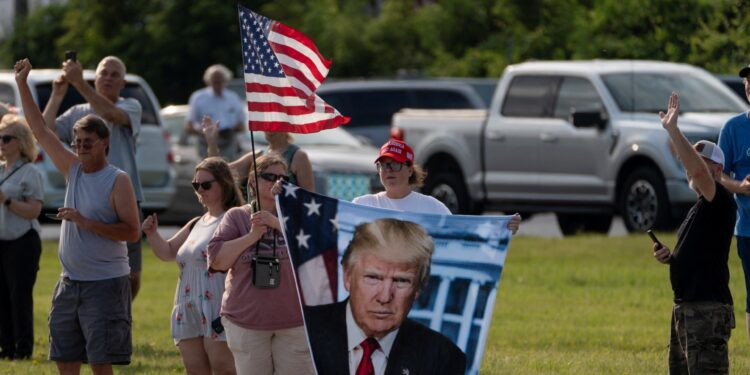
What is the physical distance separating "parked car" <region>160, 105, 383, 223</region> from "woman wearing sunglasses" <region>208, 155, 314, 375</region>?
10.3 meters

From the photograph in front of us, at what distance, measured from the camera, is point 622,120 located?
1953cm

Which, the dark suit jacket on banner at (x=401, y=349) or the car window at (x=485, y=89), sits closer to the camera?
the dark suit jacket on banner at (x=401, y=349)

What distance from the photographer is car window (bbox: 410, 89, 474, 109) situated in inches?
1076

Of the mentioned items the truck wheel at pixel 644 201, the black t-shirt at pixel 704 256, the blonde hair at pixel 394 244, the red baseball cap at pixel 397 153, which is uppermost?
the red baseball cap at pixel 397 153

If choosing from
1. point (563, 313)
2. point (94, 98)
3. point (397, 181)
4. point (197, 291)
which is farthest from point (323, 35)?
point (397, 181)

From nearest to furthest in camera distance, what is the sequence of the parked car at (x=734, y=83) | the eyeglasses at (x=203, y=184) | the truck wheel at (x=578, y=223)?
the eyeglasses at (x=203, y=184)
the truck wheel at (x=578, y=223)
the parked car at (x=734, y=83)

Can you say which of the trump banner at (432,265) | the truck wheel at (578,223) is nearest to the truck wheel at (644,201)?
the truck wheel at (578,223)

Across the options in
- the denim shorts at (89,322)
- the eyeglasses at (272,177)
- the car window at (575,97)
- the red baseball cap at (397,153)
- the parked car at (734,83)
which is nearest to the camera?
the eyeglasses at (272,177)

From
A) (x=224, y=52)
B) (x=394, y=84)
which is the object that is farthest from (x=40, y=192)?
(x=224, y=52)

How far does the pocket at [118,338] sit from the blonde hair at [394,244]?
208 cm

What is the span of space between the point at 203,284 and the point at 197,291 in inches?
1.9

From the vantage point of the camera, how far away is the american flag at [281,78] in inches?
336

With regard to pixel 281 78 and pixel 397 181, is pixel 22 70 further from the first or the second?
pixel 397 181

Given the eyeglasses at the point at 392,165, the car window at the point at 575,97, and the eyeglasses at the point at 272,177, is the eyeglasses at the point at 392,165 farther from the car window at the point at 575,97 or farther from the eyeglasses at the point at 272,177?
the car window at the point at 575,97
